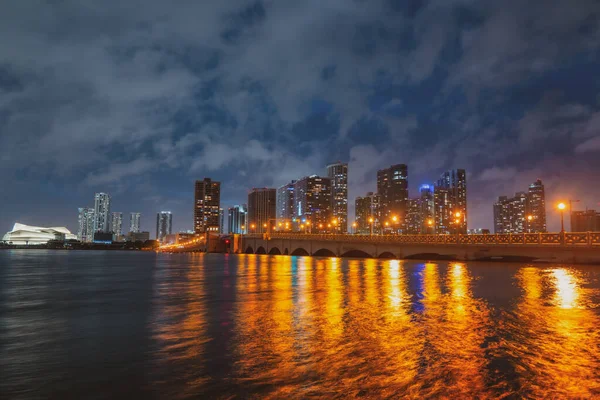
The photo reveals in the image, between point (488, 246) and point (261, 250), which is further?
point (261, 250)

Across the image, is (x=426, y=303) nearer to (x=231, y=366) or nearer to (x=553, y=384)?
(x=553, y=384)

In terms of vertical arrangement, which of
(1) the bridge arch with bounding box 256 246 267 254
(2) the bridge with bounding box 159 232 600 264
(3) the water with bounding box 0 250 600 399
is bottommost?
(1) the bridge arch with bounding box 256 246 267 254

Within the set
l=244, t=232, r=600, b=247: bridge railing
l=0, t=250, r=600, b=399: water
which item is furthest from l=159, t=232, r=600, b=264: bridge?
l=0, t=250, r=600, b=399: water

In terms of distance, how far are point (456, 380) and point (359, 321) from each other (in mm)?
6315

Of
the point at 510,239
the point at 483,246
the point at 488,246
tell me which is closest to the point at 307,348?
the point at 510,239

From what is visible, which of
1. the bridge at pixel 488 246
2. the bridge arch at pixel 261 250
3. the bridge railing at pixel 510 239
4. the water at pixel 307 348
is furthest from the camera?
the bridge arch at pixel 261 250

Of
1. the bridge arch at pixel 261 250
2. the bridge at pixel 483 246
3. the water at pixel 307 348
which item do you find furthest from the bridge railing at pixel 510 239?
the bridge arch at pixel 261 250

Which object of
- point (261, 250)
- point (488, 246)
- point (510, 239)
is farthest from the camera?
point (261, 250)

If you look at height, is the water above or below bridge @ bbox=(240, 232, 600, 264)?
below

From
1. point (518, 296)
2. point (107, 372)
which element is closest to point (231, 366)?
point (107, 372)

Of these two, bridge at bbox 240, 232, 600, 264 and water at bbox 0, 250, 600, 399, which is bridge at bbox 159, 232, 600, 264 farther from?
water at bbox 0, 250, 600, 399

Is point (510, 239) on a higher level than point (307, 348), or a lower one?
higher

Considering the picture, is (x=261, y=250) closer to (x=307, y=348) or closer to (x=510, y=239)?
(x=510, y=239)

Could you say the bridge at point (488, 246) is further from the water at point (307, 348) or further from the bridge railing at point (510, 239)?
the water at point (307, 348)
